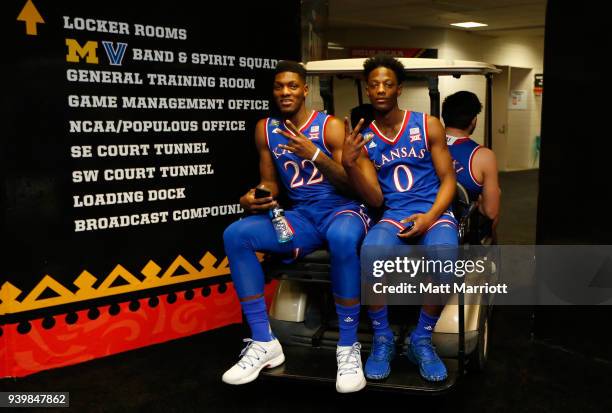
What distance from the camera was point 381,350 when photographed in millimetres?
2689

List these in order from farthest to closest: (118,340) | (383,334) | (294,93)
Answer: (118,340)
(294,93)
(383,334)

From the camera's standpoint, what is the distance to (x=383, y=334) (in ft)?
8.95

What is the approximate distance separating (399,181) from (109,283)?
1.75m

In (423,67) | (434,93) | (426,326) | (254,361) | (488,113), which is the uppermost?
(423,67)

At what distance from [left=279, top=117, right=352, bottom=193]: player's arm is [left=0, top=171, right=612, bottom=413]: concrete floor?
1.04m

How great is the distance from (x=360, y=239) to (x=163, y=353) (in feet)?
4.98

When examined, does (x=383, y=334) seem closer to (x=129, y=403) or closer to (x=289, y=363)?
(x=289, y=363)

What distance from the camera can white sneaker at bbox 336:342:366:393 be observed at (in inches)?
100

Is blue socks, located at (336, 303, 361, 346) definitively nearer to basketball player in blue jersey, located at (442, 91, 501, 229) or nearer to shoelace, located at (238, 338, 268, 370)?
shoelace, located at (238, 338, 268, 370)

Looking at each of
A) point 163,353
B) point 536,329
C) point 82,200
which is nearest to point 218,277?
point 163,353

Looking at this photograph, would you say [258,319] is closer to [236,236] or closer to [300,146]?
[236,236]

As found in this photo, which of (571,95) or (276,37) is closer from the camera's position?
(571,95)

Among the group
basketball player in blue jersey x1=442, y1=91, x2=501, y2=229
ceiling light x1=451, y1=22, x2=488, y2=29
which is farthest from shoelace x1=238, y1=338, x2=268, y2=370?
ceiling light x1=451, y1=22, x2=488, y2=29

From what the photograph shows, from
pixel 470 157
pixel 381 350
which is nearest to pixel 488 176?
pixel 470 157
